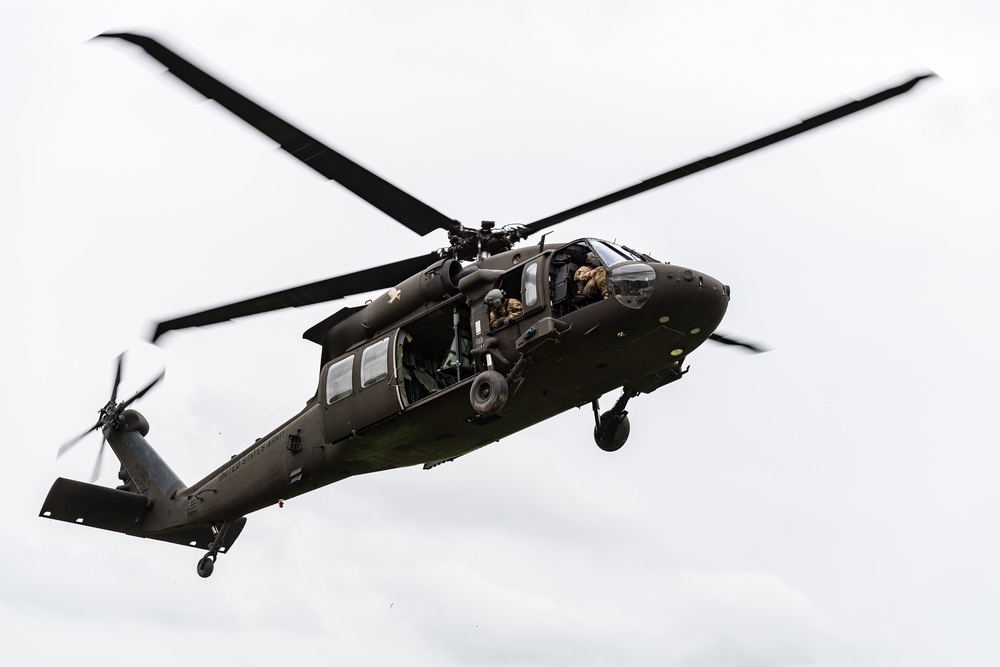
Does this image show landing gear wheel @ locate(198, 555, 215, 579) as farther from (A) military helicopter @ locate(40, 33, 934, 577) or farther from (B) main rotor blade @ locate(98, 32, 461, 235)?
(B) main rotor blade @ locate(98, 32, 461, 235)

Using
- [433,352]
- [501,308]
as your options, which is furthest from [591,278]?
[433,352]

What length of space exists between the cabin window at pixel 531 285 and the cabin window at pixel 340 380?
3.14 m

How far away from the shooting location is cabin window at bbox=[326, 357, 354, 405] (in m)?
14.5

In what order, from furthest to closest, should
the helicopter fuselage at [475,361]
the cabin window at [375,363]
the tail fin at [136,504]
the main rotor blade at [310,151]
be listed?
the tail fin at [136,504] < the cabin window at [375,363] < the helicopter fuselage at [475,361] < the main rotor blade at [310,151]

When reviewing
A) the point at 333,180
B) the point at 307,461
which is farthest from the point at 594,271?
the point at 307,461

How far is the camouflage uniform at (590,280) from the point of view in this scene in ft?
39.6

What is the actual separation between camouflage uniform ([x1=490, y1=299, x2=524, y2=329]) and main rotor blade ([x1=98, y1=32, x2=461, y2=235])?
166 cm

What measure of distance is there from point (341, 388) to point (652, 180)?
17.8 ft

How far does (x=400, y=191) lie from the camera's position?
1304 cm

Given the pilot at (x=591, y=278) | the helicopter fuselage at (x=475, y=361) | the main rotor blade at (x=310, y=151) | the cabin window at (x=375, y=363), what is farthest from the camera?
the cabin window at (x=375, y=363)

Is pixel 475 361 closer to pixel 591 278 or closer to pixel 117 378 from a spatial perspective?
pixel 591 278

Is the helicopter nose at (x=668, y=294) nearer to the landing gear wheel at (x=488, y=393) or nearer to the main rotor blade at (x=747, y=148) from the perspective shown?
the main rotor blade at (x=747, y=148)

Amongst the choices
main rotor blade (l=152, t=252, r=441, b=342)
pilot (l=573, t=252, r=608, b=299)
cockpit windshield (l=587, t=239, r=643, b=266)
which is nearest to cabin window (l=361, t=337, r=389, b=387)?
main rotor blade (l=152, t=252, r=441, b=342)

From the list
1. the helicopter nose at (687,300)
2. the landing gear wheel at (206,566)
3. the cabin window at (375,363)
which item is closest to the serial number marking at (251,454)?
the landing gear wheel at (206,566)
